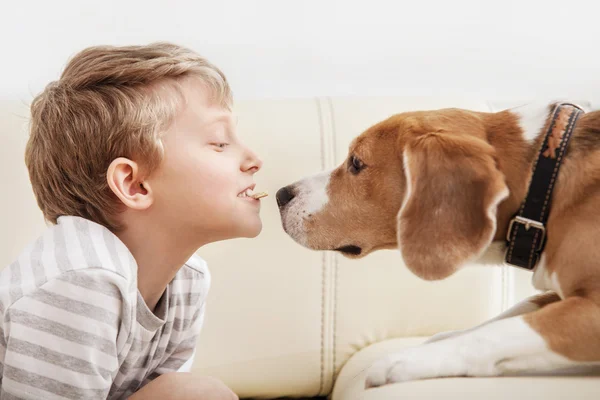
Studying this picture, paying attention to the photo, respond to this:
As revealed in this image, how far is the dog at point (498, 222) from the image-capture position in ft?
3.51

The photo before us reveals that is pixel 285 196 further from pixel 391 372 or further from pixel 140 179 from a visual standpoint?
pixel 391 372

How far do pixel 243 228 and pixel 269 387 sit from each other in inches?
25.7

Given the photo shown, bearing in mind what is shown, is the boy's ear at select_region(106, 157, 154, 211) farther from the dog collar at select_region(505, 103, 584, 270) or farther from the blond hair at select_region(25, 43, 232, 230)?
the dog collar at select_region(505, 103, 584, 270)

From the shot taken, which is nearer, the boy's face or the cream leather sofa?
the boy's face

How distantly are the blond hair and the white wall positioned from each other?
0.78 meters

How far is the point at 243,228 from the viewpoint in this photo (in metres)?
1.30

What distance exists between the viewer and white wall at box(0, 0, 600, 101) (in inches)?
81.4

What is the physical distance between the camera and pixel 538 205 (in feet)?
3.71

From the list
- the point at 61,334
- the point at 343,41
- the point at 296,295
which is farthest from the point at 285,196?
the point at 343,41

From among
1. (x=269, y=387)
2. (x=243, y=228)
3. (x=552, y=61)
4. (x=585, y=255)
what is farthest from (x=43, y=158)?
(x=552, y=61)

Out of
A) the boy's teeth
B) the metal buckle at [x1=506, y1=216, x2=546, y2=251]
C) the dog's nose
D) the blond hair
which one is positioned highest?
the blond hair

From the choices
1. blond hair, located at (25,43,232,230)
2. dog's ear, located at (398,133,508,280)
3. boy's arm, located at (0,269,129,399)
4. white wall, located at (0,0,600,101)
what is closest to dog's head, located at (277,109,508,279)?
dog's ear, located at (398,133,508,280)

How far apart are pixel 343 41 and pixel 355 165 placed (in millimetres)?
938

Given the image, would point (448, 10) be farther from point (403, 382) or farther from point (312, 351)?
point (403, 382)
